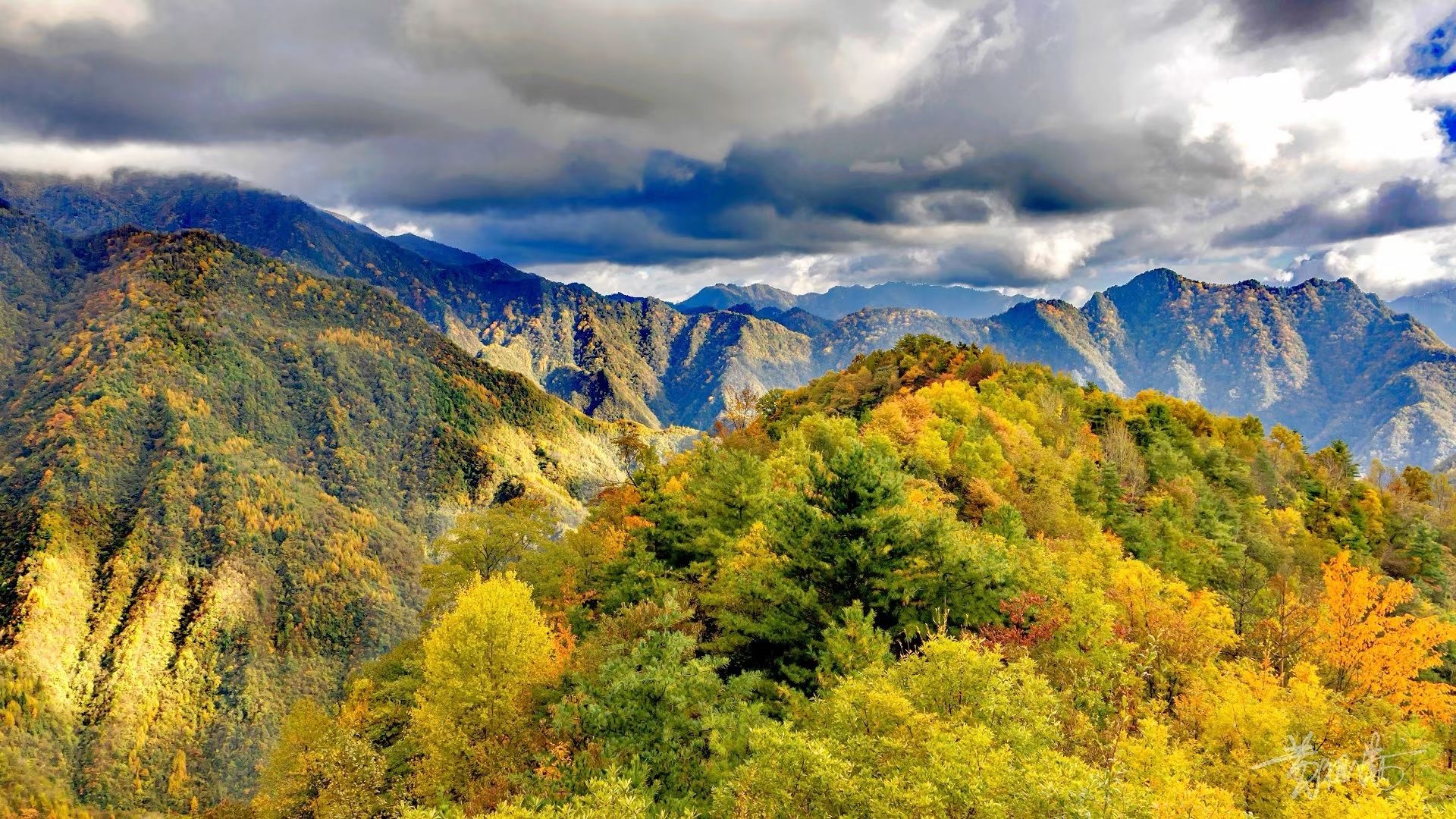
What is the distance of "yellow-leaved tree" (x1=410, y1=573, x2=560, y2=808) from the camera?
34.0m

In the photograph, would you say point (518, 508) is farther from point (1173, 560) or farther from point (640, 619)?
point (1173, 560)

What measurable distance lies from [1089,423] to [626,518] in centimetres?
7290

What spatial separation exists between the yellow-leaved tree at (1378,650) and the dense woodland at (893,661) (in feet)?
0.77

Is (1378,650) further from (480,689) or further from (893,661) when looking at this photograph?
(480,689)

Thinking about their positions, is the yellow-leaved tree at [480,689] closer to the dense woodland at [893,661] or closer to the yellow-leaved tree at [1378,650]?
the dense woodland at [893,661]

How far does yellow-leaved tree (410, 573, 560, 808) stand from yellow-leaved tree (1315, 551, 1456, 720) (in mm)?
42774

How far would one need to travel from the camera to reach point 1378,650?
44000 mm

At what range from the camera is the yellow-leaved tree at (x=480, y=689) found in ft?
111

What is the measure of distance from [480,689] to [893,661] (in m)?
25.0

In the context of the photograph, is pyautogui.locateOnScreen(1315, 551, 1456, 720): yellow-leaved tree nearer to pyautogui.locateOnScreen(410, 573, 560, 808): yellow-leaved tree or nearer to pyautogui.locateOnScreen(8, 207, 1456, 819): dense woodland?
pyautogui.locateOnScreen(8, 207, 1456, 819): dense woodland

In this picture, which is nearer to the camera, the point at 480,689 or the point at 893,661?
the point at 893,661

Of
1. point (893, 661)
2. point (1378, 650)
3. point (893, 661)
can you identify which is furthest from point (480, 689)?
point (1378, 650)

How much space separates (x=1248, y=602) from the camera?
47500 millimetres

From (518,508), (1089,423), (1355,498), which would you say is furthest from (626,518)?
(1355,498)
